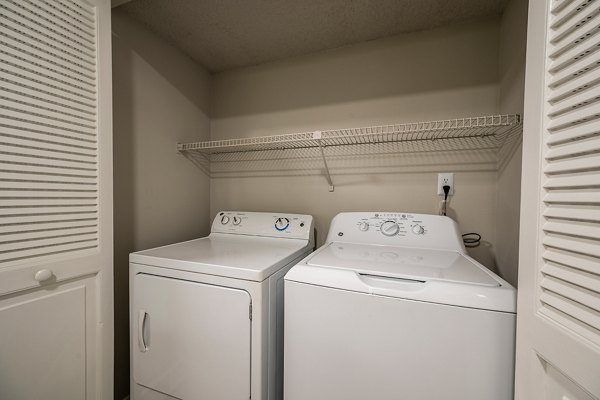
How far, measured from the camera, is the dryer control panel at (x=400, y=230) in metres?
1.26

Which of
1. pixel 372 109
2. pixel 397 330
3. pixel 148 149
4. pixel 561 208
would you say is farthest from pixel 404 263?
pixel 148 149

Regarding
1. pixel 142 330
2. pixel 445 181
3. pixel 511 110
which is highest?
pixel 511 110

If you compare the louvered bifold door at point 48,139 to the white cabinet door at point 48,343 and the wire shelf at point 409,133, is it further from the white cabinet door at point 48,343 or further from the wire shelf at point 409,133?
the wire shelf at point 409,133

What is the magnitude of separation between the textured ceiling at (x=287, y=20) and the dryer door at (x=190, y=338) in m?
1.46

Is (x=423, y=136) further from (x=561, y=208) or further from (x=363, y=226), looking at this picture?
(x=561, y=208)

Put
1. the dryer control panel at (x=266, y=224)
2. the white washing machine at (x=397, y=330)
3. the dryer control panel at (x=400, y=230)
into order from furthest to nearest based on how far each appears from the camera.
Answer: the dryer control panel at (x=266, y=224) → the dryer control panel at (x=400, y=230) → the white washing machine at (x=397, y=330)

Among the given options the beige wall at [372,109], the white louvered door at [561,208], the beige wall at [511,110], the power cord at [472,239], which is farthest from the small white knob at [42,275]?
the power cord at [472,239]

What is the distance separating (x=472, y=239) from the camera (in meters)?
1.43

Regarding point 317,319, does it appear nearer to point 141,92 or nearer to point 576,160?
point 576,160

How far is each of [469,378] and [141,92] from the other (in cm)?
204

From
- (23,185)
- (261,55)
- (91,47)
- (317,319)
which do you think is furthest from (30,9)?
(317,319)

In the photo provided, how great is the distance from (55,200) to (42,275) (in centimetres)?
26

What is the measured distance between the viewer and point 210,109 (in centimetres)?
204

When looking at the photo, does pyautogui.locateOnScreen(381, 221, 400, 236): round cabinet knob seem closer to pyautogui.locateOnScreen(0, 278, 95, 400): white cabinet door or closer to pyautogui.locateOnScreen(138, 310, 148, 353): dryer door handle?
pyautogui.locateOnScreen(138, 310, 148, 353): dryer door handle
